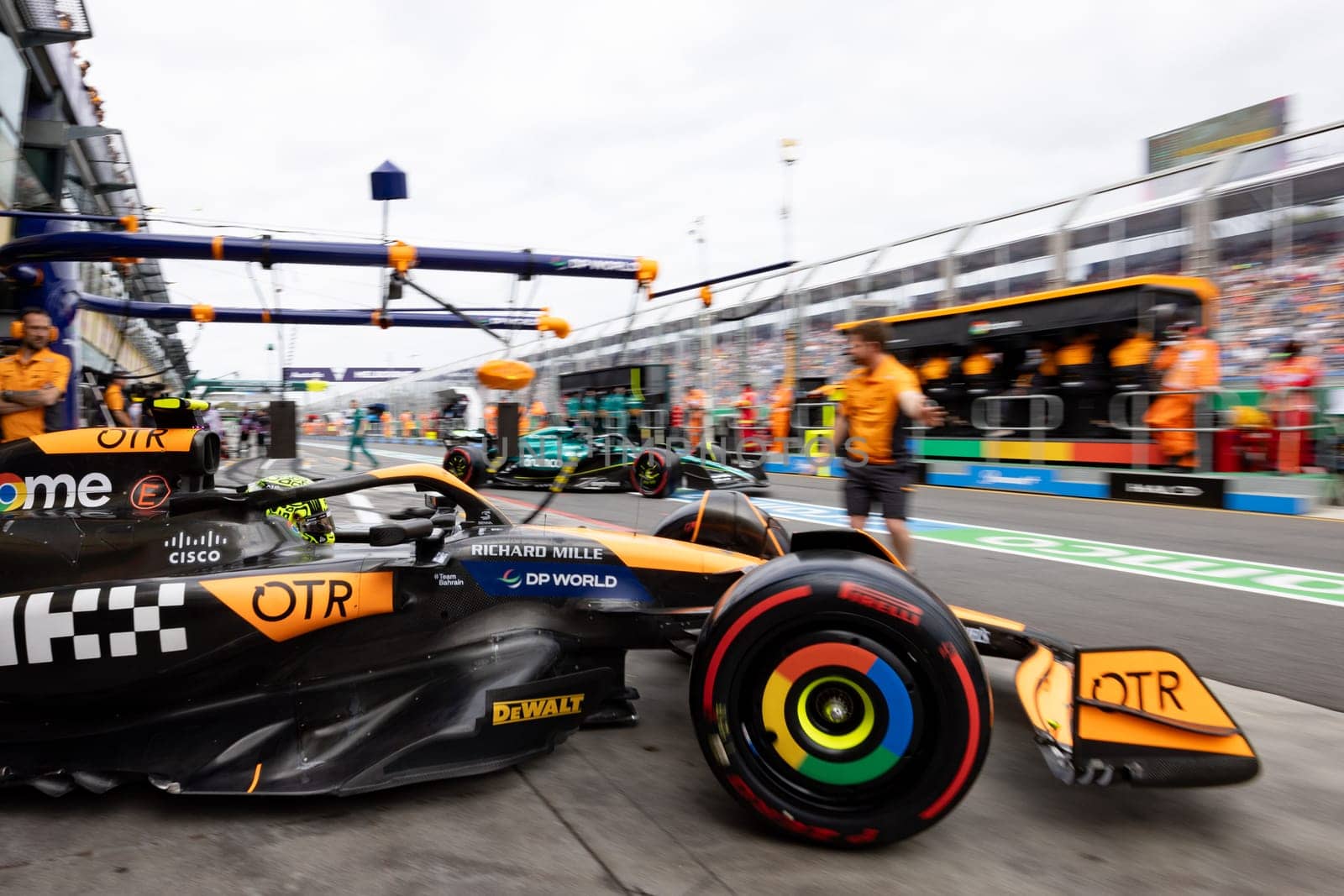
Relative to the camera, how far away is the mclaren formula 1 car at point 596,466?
11.8 metres

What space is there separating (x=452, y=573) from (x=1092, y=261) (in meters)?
12.0

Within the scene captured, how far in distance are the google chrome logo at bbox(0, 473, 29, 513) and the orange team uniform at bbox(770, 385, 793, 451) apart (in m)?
14.6

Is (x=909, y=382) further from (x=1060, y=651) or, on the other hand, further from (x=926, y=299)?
(x=926, y=299)

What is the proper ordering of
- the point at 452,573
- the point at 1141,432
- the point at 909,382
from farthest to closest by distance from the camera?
the point at 1141,432, the point at 909,382, the point at 452,573

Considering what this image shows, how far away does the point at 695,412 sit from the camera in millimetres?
17469

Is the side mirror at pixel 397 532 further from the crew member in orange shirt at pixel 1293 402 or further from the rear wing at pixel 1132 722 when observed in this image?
the crew member in orange shirt at pixel 1293 402

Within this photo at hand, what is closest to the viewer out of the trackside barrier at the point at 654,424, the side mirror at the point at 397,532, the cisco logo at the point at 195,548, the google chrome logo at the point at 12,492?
the side mirror at the point at 397,532

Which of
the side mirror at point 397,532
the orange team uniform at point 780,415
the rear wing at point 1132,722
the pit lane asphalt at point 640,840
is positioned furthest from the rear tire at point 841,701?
the orange team uniform at point 780,415

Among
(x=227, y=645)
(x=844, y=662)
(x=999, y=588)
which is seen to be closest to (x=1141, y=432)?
(x=999, y=588)

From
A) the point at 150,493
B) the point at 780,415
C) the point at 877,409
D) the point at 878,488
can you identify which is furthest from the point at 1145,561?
the point at 780,415

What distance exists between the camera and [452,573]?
8.55 feet

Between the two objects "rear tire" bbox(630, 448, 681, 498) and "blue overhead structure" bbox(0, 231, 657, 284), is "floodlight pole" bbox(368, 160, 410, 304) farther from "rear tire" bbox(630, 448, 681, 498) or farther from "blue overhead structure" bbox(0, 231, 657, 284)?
"rear tire" bbox(630, 448, 681, 498)

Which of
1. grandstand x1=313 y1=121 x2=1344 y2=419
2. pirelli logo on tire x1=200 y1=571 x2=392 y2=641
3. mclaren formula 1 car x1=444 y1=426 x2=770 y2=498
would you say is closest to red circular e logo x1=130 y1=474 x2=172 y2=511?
pirelli logo on tire x1=200 y1=571 x2=392 y2=641

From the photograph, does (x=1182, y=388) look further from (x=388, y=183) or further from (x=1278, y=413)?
(x=388, y=183)
